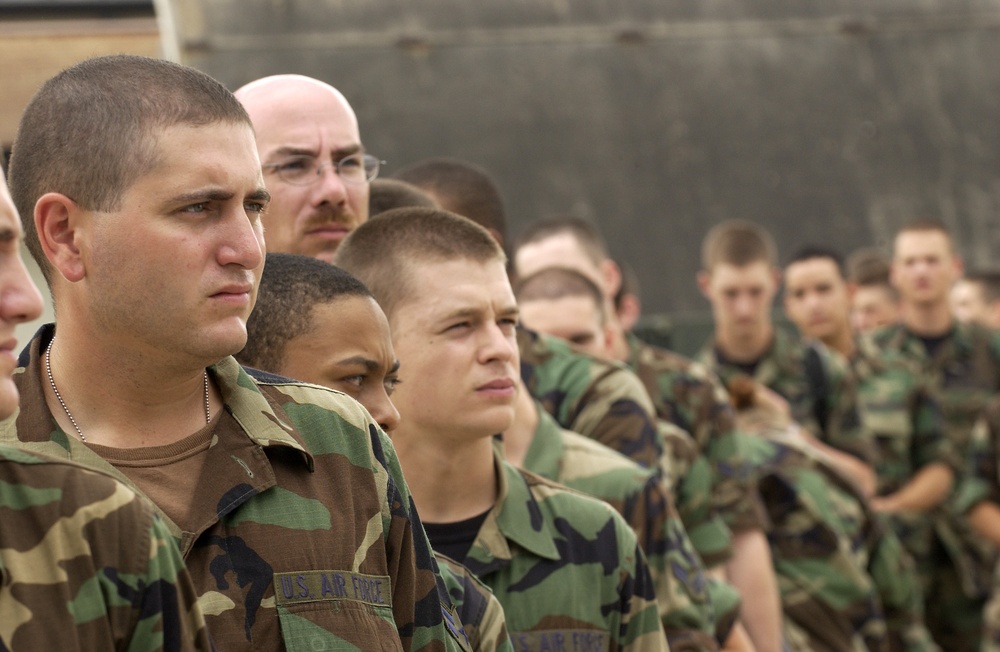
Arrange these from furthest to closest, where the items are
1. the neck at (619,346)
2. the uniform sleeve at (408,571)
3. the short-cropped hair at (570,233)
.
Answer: the short-cropped hair at (570,233), the neck at (619,346), the uniform sleeve at (408,571)

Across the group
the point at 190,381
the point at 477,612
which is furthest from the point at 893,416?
the point at 190,381

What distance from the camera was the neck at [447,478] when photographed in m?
3.55

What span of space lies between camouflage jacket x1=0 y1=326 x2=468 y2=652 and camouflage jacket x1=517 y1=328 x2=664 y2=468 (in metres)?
2.27

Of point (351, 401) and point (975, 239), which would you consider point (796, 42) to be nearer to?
point (975, 239)

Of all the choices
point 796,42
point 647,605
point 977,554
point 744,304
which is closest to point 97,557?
point 647,605

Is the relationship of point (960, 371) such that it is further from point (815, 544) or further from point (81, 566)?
point (81, 566)

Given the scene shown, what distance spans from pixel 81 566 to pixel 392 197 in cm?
252

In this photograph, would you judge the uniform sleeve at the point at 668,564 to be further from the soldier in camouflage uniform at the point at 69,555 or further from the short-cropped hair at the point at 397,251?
the soldier in camouflage uniform at the point at 69,555

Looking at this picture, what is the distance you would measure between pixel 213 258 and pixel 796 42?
1022cm

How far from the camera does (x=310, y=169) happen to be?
3869mm

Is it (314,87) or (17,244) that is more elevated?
(314,87)

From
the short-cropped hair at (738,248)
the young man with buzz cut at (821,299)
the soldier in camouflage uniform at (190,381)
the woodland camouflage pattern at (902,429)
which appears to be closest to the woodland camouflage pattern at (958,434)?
the woodland camouflage pattern at (902,429)

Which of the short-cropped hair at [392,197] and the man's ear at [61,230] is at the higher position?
the short-cropped hair at [392,197]

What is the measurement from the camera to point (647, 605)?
3449 millimetres
